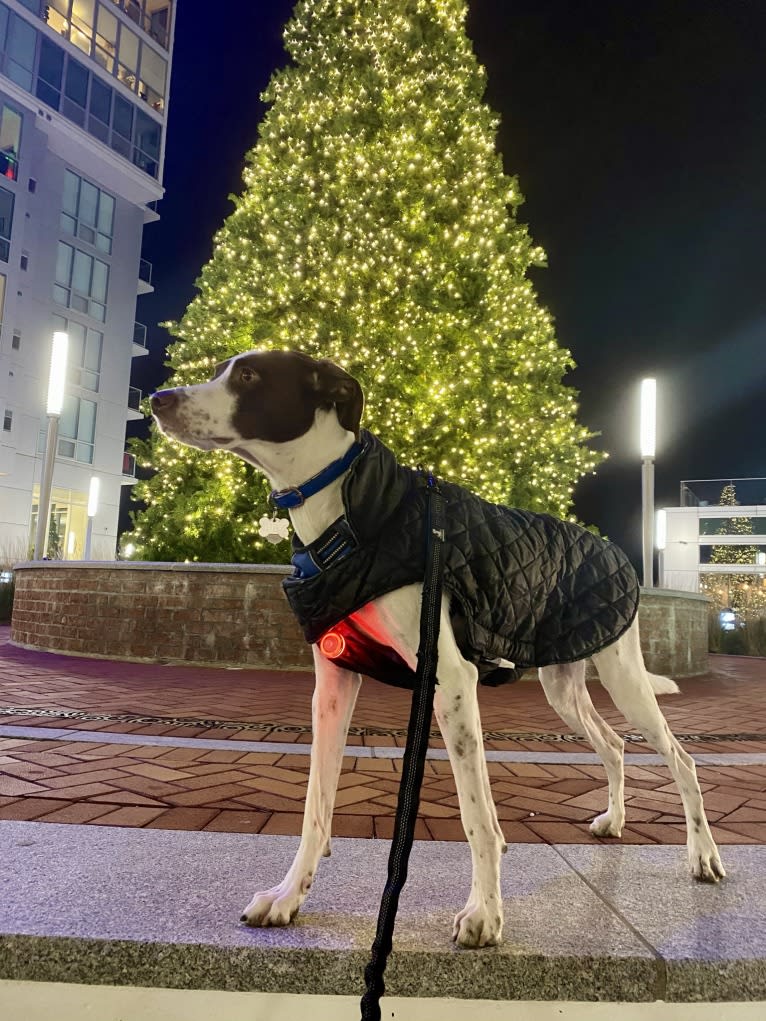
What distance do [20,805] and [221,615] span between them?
4.46 metres

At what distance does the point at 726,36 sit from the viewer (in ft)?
56.3

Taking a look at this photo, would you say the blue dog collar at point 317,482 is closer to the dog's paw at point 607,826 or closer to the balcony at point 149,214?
the dog's paw at point 607,826

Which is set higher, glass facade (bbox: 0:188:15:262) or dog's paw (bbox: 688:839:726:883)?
glass facade (bbox: 0:188:15:262)

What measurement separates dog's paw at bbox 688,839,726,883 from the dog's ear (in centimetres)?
157

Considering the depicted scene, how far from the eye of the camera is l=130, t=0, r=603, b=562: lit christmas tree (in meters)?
9.87

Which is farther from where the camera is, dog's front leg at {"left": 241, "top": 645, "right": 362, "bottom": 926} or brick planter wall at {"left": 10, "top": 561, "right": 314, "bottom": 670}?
brick planter wall at {"left": 10, "top": 561, "right": 314, "bottom": 670}

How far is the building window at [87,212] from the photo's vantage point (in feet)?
83.3

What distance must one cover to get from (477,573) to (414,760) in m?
0.52

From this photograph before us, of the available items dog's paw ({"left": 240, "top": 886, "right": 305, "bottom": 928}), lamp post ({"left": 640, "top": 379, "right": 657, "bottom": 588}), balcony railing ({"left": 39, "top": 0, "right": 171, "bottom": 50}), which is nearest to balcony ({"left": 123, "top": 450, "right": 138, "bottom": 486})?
balcony railing ({"left": 39, "top": 0, "right": 171, "bottom": 50})

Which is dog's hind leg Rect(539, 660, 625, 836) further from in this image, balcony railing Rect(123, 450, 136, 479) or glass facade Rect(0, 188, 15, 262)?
balcony railing Rect(123, 450, 136, 479)

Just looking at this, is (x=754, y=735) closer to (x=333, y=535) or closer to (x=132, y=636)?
(x=333, y=535)

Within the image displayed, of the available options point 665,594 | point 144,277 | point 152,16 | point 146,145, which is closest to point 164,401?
point 665,594

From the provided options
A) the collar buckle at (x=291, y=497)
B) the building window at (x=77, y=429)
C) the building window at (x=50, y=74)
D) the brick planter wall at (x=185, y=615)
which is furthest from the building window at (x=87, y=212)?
the collar buckle at (x=291, y=497)

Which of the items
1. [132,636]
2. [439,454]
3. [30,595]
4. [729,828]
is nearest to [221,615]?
[132,636]
